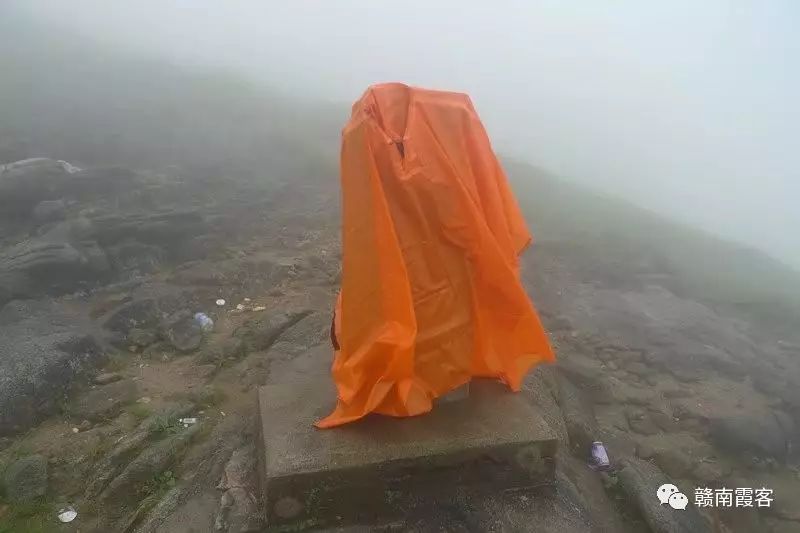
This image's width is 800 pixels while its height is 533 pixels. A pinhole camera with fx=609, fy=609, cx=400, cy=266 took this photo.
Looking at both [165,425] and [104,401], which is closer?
[165,425]

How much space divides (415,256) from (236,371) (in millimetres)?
1904

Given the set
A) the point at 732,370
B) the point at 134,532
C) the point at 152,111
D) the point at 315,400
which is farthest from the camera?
the point at 152,111


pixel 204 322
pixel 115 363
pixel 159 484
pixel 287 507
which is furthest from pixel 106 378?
pixel 287 507

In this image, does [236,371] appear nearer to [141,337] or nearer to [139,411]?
[139,411]

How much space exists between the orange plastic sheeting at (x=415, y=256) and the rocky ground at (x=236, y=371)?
60 cm

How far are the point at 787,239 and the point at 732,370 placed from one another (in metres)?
15.3

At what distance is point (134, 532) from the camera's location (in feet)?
8.88

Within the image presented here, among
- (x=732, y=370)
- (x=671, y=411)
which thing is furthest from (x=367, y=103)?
(x=732, y=370)

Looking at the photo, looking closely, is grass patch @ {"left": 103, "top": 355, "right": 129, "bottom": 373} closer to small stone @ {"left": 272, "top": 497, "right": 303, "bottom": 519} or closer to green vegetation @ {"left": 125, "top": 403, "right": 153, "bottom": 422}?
green vegetation @ {"left": 125, "top": 403, "right": 153, "bottom": 422}

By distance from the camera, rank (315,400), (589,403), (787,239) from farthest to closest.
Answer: (787,239)
(589,403)
(315,400)

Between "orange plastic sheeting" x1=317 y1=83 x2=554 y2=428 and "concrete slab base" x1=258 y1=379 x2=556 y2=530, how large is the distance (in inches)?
5.0

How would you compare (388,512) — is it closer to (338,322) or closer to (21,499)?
(338,322)

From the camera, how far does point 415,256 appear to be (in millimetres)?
2635

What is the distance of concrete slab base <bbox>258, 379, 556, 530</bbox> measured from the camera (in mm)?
2555
